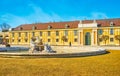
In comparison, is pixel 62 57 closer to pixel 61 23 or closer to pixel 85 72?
pixel 85 72

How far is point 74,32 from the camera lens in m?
64.0

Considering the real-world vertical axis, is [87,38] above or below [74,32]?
below

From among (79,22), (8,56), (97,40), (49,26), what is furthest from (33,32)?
(8,56)

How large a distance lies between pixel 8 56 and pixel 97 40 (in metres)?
42.7

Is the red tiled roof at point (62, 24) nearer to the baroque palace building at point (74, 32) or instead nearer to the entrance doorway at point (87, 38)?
the baroque palace building at point (74, 32)

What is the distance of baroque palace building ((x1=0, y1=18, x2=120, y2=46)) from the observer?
5916cm

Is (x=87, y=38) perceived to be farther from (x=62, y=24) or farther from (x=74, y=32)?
(x=62, y=24)

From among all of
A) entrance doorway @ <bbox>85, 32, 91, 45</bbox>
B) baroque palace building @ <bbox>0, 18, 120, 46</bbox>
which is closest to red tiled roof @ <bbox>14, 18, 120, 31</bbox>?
baroque palace building @ <bbox>0, 18, 120, 46</bbox>

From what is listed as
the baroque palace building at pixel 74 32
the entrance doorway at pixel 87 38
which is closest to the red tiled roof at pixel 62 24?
the baroque palace building at pixel 74 32

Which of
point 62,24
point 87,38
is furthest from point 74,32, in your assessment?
point 62,24

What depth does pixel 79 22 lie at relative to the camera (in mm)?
65062

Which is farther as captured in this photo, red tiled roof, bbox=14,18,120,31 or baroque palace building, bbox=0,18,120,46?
red tiled roof, bbox=14,18,120,31

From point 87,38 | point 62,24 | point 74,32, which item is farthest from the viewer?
point 62,24

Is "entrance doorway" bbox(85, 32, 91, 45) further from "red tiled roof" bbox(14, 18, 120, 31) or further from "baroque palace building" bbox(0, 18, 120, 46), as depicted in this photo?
"red tiled roof" bbox(14, 18, 120, 31)
